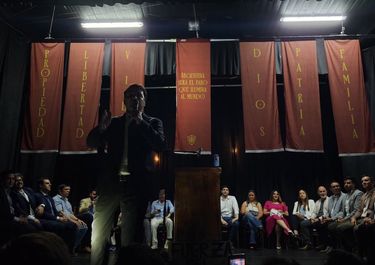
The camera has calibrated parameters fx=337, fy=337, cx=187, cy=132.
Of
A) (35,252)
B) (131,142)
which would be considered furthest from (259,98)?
(35,252)

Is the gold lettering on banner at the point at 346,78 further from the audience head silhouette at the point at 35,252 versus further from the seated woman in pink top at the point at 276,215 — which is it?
the audience head silhouette at the point at 35,252

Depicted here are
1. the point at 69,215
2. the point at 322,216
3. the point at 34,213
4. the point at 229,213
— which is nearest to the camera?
the point at 34,213

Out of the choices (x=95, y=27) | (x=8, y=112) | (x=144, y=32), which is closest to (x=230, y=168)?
(x=144, y=32)

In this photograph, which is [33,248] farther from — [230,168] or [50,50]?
[230,168]

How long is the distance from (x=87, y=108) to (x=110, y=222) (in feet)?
12.5

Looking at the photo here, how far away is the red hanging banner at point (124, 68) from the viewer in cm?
573

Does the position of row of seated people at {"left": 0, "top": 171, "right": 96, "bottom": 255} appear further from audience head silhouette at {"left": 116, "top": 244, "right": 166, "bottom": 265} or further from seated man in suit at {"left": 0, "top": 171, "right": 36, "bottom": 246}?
audience head silhouette at {"left": 116, "top": 244, "right": 166, "bottom": 265}

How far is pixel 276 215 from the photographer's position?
282 inches

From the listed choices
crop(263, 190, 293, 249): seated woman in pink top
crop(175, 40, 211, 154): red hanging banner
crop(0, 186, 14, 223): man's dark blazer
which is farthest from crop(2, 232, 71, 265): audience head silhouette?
crop(263, 190, 293, 249): seated woman in pink top

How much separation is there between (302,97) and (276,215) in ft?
9.18

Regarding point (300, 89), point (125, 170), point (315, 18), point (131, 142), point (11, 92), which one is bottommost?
point (125, 170)

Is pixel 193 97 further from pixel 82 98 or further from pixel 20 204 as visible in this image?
pixel 20 204

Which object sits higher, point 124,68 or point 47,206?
point 124,68

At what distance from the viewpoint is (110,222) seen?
2160 millimetres
